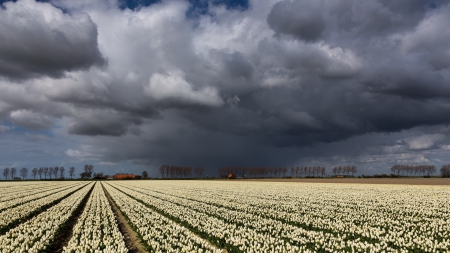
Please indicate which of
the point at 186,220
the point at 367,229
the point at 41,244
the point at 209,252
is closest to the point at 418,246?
the point at 367,229

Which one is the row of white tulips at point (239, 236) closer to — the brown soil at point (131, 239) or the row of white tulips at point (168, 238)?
the row of white tulips at point (168, 238)

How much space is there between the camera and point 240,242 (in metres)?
13.3

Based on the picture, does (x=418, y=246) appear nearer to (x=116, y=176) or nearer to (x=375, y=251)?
(x=375, y=251)

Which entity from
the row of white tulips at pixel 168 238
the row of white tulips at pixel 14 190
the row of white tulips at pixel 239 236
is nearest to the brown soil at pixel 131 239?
the row of white tulips at pixel 168 238

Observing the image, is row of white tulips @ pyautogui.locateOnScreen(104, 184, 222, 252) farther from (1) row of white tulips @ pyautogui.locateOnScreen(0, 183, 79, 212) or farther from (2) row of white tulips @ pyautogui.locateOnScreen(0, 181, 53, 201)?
(2) row of white tulips @ pyautogui.locateOnScreen(0, 181, 53, 201)

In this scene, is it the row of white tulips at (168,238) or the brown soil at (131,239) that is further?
the brown soil at (131,239)

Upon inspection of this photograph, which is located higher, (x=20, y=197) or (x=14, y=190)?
(x=20, y=197)

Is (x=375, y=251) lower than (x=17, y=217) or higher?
higher

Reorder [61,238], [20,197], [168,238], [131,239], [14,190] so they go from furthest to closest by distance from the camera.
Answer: [14,190], [20,197], [61,238], [131,239], [168,238]

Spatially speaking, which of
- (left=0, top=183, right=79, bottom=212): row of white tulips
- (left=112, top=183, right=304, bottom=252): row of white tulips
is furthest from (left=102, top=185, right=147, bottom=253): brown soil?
(left=0, top=183, right=79, bottom=212): row of white tulips

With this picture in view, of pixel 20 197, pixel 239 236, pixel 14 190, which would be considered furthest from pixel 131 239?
pixel 14 190

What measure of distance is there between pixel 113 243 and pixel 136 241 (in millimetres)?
1646

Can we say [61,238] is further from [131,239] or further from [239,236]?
[239,236]

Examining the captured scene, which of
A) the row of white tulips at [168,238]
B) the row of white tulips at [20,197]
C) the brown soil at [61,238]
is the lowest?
the row of white tulips at [20,197]
